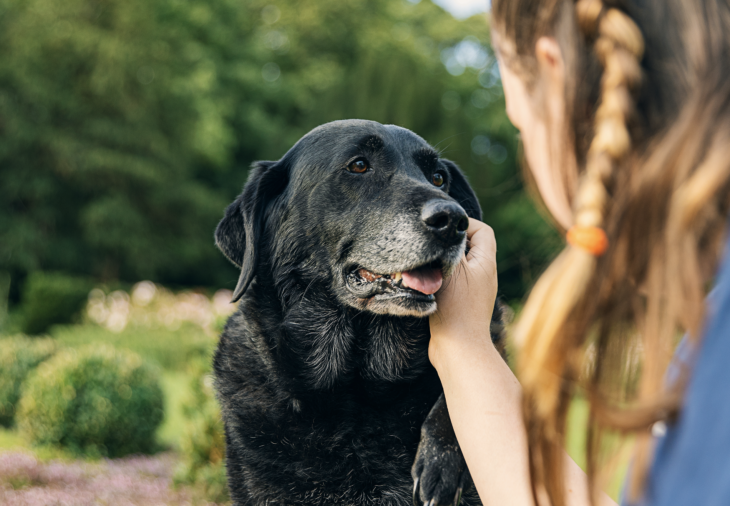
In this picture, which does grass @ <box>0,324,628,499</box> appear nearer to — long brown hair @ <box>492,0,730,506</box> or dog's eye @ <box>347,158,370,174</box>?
dog's eye @ <box>347,158,370,174</box>

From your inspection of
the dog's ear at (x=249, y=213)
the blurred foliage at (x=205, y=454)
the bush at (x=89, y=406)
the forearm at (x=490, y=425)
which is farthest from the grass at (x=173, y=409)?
the forearm at (x=490, y=425)

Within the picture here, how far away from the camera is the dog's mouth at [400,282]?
2262 mm

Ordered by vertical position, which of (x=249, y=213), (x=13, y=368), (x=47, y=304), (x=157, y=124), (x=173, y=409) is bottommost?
(x=47, y=304)

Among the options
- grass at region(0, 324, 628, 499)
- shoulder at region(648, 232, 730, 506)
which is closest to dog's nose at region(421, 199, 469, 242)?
shoulder at region(648, 232, 730, 506)

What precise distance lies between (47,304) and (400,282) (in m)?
13.5

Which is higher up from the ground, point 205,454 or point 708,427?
point 708,427

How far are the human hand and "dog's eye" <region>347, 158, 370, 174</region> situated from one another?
26.4 inches

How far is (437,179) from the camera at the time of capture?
9.38 ft

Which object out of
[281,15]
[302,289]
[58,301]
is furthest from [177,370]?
[281,15]


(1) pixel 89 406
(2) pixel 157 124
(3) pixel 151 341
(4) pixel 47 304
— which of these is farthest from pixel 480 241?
(2) pixel 157 124

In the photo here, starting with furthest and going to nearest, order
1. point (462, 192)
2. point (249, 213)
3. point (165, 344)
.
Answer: point (165, 344) → point (462, 192) → point (249, 213)

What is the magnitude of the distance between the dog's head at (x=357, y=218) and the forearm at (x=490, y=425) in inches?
18.6

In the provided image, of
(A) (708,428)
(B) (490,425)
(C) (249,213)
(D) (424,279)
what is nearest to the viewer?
(A) (708,428)

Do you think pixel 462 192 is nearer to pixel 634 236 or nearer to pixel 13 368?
pixel 634 236
